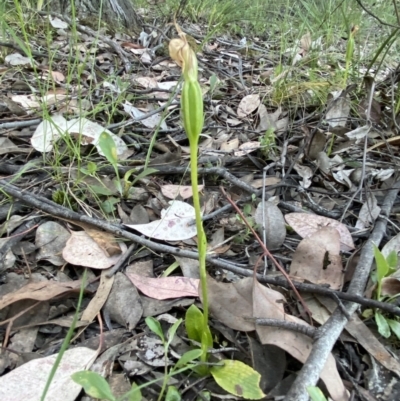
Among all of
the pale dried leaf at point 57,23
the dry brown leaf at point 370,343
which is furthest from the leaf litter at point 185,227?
the pale dried leaf at point 57,23

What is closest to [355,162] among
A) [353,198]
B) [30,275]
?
[353,198]

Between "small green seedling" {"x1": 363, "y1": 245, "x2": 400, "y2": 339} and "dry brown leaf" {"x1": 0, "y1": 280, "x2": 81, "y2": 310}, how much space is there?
20.3 inches

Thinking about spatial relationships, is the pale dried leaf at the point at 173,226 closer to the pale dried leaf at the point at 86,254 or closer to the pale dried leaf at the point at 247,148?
the pale dried leaf at the point at 86,254

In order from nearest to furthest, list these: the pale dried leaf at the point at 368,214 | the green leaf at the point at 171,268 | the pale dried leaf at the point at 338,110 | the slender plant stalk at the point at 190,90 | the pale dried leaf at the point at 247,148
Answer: the slender plant stalk at the point at 190,90 → the green leaf at the point at 171,268 → the pale dried leaf at the point at 368,214 → the pale dried leaf at the point at 247,148 → the pale dried leaf at the point at 338,110

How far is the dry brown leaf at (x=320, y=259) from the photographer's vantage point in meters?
0.81

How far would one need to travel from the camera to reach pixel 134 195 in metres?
1.08

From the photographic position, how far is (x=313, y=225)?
95 centimetres

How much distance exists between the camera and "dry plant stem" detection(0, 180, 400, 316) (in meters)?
0.71

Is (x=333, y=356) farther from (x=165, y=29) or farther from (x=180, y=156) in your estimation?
(x=165, y=29)

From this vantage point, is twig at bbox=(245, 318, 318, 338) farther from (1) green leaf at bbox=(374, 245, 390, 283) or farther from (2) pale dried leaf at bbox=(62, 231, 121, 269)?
(2) pale dried leaf at bbox=(62, 231, 121, 269)

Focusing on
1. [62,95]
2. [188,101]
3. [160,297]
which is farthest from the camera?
[62,95]

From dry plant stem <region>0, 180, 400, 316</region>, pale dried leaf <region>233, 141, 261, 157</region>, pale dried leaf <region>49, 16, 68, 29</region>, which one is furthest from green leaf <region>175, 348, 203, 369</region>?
pale dried leaf <region>49, 16, 68, 29</region>

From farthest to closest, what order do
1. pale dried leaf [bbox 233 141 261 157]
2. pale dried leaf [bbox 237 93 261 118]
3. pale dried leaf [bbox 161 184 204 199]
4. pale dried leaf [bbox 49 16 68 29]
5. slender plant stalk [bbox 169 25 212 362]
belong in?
pale dried leaf [bbox 49 16 68 29]
pale dried leaf [bbox 237 93 261 118]
pale dried leaf [bbox 233 141 261 157]
pale dried leaf [bbox 161 184 204 199]
slender plant stalk [bbox 169 25 212 362]

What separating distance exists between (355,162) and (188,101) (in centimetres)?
78
